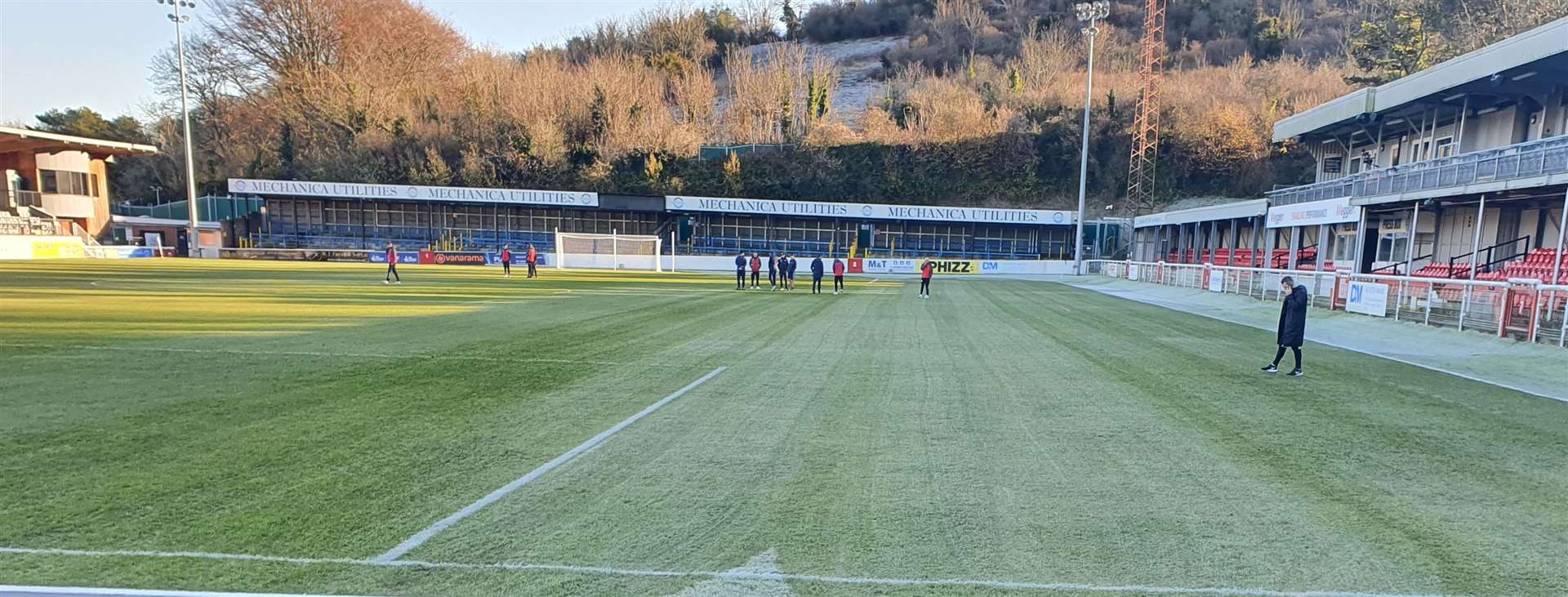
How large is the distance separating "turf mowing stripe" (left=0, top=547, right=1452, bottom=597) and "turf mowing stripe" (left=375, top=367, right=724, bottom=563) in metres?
0.15

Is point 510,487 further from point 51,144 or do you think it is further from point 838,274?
point 51,144

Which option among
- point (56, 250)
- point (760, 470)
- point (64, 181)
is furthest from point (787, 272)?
point (64, 181)

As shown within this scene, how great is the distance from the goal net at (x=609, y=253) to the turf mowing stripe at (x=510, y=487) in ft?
111

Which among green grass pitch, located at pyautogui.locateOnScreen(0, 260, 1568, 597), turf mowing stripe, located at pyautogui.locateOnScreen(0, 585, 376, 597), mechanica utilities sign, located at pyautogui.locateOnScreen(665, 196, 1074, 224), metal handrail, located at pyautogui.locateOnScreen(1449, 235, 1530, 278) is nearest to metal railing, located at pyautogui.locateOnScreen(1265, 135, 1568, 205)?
metal handrail, located at pyautogui.locateOnScreen(1449, 235, 1530, 278)

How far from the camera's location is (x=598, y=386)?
25.0 feet

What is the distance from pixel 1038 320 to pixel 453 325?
42.5 ft

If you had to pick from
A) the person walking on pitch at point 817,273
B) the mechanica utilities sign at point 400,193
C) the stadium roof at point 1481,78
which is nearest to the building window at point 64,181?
the mechanica utilities sign at point 400,193

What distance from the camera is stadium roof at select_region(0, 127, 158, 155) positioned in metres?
38.5

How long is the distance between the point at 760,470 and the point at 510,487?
1.75 m

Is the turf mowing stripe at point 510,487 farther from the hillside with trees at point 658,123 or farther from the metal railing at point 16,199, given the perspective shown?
the metal railing at point 16,199

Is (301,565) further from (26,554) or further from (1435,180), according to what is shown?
(1435,180)

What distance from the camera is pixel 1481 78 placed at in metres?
19.8

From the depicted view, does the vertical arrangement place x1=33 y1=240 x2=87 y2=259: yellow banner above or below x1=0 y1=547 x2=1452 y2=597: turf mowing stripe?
above

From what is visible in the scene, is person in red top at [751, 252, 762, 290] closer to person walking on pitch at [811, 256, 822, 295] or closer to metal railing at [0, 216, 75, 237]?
person walking on pitch at [811, 256, 822, 295]
